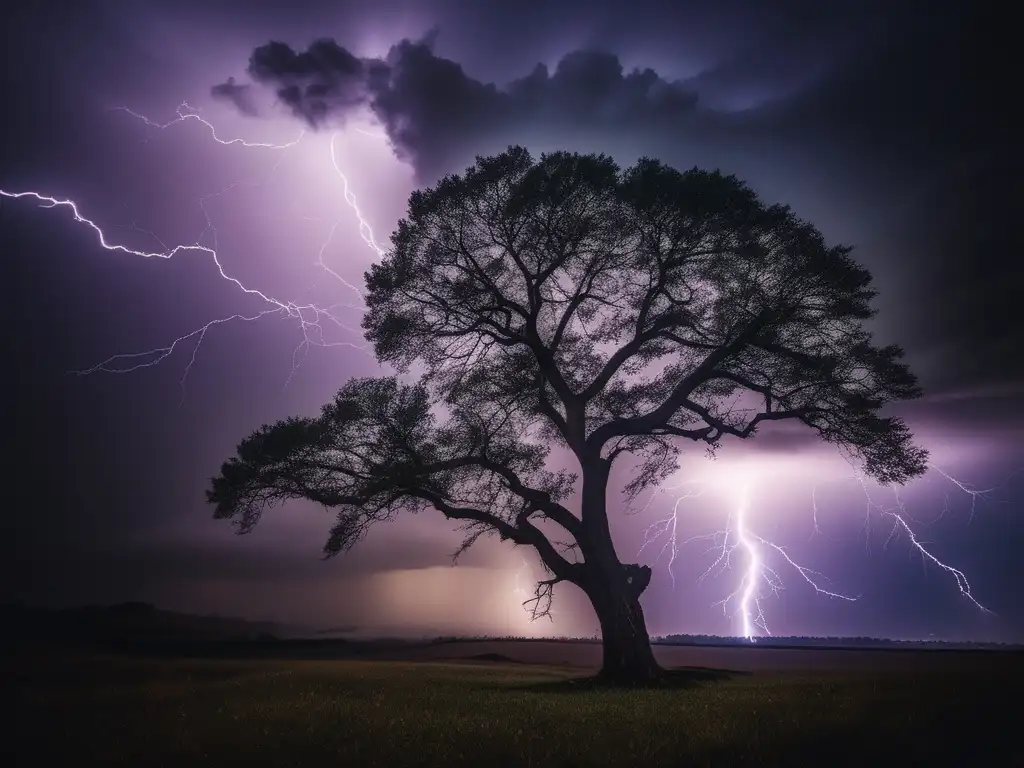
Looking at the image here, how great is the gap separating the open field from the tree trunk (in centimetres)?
92

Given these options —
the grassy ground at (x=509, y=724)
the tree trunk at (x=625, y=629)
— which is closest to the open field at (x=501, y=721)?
the grassy ground at (x=509, y=724)

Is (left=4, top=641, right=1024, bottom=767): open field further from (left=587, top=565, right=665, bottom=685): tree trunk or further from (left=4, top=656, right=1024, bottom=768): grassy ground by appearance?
(left=587, top=565, right=665, bottom=685): tree trunk

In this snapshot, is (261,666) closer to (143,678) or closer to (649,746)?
(143,678)

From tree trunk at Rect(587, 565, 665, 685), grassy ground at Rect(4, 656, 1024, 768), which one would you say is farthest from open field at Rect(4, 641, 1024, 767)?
tree trunk at Rect(587, 565, 665, 685)

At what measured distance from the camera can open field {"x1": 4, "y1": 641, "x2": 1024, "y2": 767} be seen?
23.6 ft

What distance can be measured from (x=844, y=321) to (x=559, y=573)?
863cm

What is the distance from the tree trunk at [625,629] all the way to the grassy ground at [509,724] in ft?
4.22

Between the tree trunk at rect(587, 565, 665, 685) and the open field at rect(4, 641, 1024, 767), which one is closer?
the open field at rect(4, 641, 1024, 767)

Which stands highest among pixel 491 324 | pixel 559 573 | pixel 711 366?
pixel 491 324

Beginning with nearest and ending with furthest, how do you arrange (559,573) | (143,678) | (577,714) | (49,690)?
1. (577,714)
2. (49,690)
3. (143,678)
4. (559,573)

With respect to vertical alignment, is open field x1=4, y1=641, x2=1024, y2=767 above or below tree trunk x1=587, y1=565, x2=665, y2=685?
below

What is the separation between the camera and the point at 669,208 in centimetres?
1514

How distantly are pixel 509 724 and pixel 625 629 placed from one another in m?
6.15

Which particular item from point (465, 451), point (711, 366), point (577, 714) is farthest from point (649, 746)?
point (711, 366)
